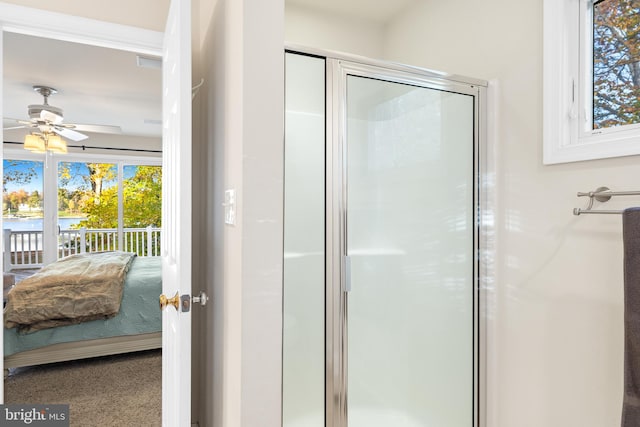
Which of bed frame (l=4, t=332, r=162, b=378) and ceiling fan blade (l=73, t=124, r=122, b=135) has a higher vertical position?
ceiling fan blade (l=73, t=124, r=122, b=135)

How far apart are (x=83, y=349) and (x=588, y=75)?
3752mm

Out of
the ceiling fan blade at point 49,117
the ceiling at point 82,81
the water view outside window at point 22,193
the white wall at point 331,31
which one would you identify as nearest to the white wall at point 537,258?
the white wall at point 331,31

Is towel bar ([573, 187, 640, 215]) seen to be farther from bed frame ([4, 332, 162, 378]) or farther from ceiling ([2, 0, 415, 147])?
bed frame ([4, 332, 162, 378])

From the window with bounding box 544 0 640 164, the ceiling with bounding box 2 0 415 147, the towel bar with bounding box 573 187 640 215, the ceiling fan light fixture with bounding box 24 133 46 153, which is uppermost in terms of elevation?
the ceiling with bounding box 2 0 415 147

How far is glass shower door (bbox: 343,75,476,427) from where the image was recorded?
5.30 ft

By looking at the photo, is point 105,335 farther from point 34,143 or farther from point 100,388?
point 34,143

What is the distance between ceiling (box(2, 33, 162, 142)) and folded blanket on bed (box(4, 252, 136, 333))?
5.86ft

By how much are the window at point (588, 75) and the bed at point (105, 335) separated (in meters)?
3.16

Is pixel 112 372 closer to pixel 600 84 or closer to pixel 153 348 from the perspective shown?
pixel 153 348

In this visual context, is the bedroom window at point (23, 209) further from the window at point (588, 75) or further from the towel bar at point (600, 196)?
the towel bar at point (600, 196)

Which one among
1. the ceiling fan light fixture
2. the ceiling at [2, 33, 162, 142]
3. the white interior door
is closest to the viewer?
the white interior door

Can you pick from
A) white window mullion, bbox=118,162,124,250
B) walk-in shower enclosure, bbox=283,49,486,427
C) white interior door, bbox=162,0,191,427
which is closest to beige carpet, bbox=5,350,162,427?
white interior door, bbox=162,0,191,427

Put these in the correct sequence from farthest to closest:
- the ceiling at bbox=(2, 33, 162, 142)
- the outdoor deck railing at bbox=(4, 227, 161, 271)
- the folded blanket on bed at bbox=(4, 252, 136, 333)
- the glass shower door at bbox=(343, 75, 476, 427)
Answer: the outdoor deck railing at bbox=(4, 227, 161, 271)
the ceiling at bbox=(2, 33, 162, 142)
the folded blanket on bed at bbox=(4, 252, 136, 333)
the glass shower door at bbox=(343, 75, 476, 427)

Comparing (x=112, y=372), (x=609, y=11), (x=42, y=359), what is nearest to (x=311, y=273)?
(x=609, y=11)
